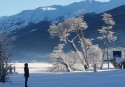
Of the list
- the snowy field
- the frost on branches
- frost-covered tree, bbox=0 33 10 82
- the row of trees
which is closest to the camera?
the snowy field

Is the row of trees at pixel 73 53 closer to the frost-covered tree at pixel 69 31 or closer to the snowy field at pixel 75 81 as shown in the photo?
the frost-covered tree at pixel 69 31

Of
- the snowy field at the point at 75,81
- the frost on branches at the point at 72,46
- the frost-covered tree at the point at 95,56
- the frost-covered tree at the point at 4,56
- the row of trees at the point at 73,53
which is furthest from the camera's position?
the frost-covered tree at the point at 95,56

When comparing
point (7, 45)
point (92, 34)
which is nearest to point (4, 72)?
point (7, 45)

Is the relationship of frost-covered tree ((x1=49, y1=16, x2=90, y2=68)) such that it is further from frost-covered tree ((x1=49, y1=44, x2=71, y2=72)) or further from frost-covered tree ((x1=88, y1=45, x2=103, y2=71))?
frost-covered tree ((x1=49, y1=44, x2=71, y2=72))

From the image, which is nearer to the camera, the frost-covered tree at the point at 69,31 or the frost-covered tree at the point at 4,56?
the frost-covered tree at the point at 4,56

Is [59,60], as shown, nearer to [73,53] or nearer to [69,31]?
[73,53]

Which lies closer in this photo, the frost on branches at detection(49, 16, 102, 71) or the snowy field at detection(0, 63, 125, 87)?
the snowy field at detection(0, 63, 125, 87)

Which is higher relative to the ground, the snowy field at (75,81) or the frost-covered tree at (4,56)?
the frost-covered tree at (4,56)

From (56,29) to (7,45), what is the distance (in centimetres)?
3679

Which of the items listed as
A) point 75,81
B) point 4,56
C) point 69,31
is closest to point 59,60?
point 69,31

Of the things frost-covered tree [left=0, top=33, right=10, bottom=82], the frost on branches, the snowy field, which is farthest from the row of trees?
frost-covered tree [left=0, top=33, right=10, bottom=82]

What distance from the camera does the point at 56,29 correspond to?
7556cm

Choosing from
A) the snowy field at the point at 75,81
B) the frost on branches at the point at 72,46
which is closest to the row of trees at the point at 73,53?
the frost on branches at the point at 72,46

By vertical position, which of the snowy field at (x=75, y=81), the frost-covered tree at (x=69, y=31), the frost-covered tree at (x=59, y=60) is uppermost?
the frost-covered tree at (x=69, y=31)
